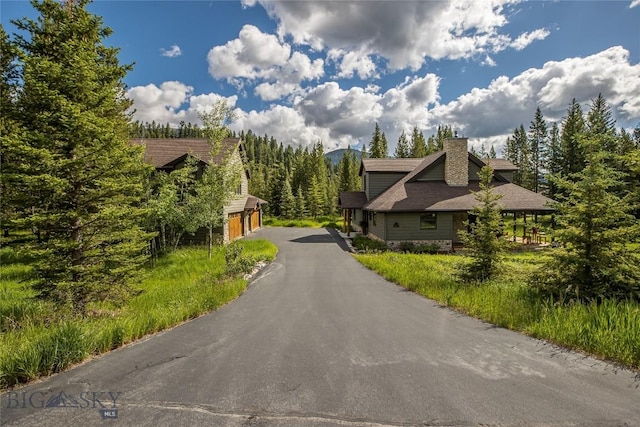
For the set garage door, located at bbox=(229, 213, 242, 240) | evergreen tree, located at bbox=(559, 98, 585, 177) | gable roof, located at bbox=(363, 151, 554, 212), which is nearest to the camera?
gable roof, located at bbox=(363, 151, 554, 212)

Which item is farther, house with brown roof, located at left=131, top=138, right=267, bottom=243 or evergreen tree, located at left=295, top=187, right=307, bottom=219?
evergreen tree, located at left=295, top=187, right=307, bottom=219

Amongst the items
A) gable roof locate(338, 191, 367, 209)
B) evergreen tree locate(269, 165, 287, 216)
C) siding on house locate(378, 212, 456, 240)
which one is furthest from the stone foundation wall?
evergreen tree locate(269, 165, 287, 216)

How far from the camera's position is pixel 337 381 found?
15.3 ft

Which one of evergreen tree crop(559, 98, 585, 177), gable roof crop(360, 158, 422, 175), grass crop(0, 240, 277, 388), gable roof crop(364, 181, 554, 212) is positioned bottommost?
grass crop(0, 240, 277, 388)

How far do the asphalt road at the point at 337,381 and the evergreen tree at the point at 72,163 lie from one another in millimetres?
3016

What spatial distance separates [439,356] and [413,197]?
18469 mm

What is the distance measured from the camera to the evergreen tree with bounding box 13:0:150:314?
7.07 m

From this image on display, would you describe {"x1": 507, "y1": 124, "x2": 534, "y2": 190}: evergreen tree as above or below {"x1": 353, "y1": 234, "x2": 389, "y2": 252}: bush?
above

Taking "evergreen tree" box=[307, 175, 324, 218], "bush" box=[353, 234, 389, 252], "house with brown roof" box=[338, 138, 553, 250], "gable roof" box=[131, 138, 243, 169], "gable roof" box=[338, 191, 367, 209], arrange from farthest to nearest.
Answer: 1. "evergreen tree" box=[307, 175, 324, 218]
2. "gable roof" box=[338, 191, 367, 209]
3. "gable roof" box=[131, 138, 243, 169]
4. "house with brown roof" box=[338, 138, 553, 250]
5. "bush" box=[353, 234, 389, 252]

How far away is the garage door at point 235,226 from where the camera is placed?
25703mm

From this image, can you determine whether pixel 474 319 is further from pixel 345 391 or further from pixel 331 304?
pixel 345 391

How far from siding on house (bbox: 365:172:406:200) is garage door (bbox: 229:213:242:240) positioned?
12989 mm

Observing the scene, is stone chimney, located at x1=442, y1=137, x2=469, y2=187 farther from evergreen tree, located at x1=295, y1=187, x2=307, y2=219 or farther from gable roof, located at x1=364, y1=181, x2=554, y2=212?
evergreen tree, located at x1=295, y1=187, x2=307, y2=219

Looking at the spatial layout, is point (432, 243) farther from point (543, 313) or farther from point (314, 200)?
point (314, 200)
